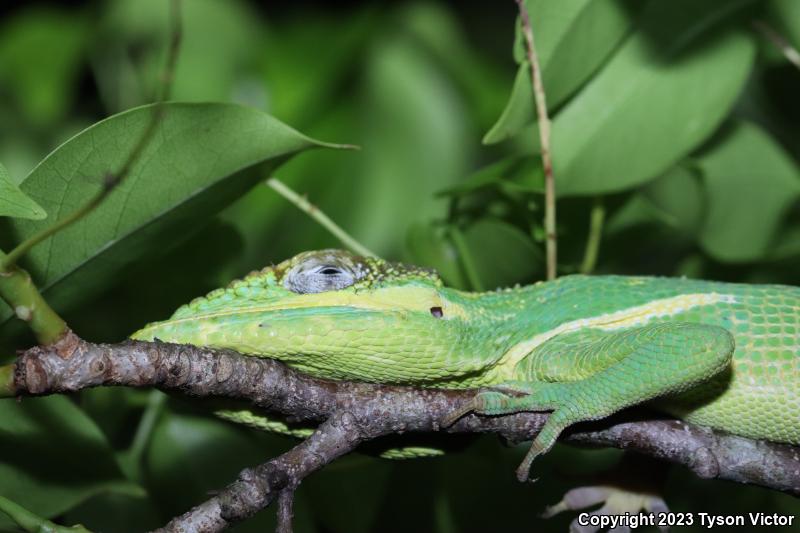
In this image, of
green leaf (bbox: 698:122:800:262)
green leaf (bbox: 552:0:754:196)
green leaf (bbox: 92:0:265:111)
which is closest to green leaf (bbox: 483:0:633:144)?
green leaf (bbox: 552:0:754:196)

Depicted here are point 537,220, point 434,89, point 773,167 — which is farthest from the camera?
point 434,89

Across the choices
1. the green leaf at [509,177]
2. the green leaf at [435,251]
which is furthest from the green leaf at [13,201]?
the green leaf at [435,251]

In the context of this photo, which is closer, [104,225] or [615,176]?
[104,225]

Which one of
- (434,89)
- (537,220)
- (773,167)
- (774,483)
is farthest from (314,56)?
(774,483)

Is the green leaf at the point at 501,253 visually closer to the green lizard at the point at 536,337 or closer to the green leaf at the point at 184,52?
the green lizard at the point at 536,337

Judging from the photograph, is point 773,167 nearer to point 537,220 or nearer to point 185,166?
point 537,220
